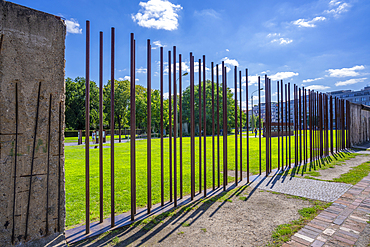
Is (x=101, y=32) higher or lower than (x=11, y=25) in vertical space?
higher

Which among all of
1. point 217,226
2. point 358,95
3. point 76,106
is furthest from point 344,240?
point 358,95

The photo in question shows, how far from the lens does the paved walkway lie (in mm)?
2586

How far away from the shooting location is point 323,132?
9.46 meters

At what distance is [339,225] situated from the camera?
118 inches

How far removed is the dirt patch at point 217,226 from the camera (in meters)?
2.58

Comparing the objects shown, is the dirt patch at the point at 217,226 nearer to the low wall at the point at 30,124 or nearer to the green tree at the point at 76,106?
the low wall at the point at 30,124

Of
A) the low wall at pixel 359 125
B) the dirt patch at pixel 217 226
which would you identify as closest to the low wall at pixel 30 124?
the dirt patch at pixel 217 226

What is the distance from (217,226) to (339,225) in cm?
177

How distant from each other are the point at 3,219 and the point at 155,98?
30720 millimetres

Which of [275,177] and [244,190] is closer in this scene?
[244,190]

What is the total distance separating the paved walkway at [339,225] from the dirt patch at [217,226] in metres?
0.34

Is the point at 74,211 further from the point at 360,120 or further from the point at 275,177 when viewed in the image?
the point at 360,120

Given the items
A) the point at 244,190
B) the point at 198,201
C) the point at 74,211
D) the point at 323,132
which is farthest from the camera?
the point at 323,132

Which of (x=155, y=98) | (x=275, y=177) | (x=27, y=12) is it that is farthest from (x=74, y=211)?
(x=155, y=98)
